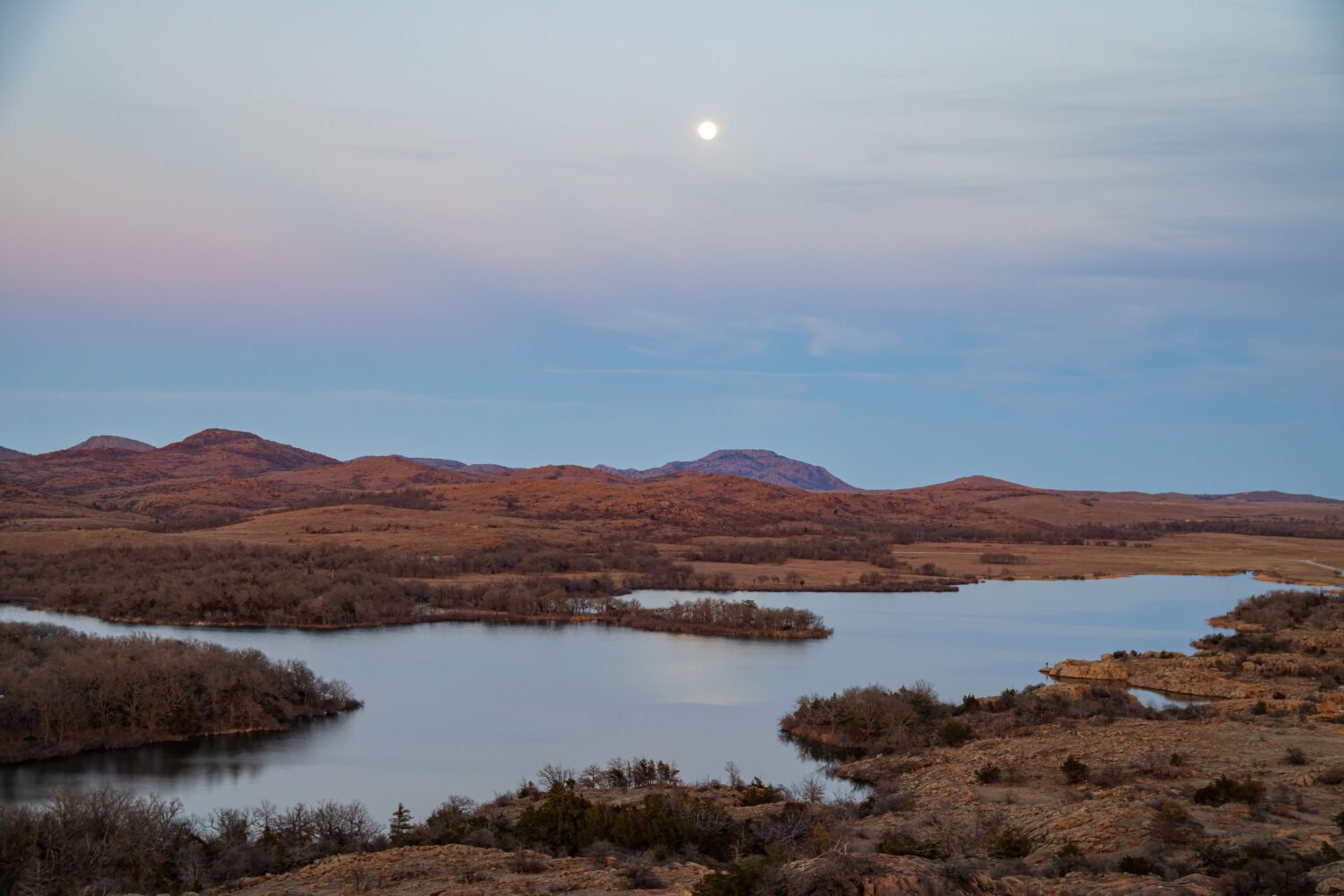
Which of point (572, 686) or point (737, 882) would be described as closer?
point (737, 882)

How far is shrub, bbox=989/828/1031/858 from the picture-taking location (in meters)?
16.7

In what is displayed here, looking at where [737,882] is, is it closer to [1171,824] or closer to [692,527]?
[1171,824]

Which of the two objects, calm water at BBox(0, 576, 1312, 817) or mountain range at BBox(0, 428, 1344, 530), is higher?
mountain range at BBox(0, 428, 1344, 530)

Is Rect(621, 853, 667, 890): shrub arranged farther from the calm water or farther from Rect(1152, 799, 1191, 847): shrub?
the calm water

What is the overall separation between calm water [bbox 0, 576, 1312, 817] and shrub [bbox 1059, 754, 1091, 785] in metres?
7.81

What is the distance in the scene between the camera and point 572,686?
44.8 m

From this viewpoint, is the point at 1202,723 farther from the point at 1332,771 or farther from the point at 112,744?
the point at 112,744

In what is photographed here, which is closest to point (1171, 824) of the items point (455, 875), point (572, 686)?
point (455, 875)

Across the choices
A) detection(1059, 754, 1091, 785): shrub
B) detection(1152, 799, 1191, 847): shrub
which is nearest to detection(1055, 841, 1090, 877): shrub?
detection(1152, 799, 1191, 847): shrub

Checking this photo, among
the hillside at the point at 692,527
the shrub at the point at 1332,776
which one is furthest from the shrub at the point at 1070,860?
the hillside at the point at 692,527

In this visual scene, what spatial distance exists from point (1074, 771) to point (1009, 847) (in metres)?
7.92

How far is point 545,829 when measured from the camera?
64.4 ft

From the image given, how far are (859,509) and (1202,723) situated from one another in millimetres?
128367

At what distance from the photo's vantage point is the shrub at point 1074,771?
77.4 ft
